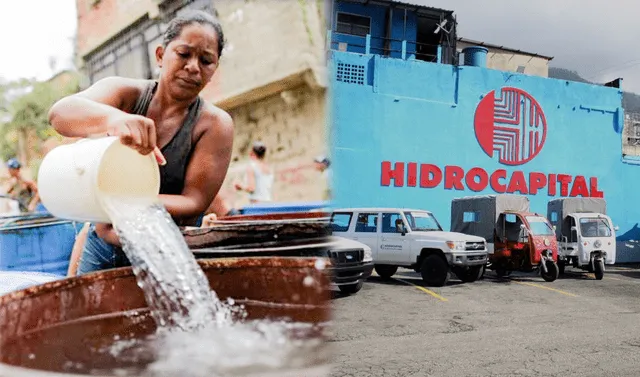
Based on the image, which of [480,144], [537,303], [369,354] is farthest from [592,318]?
[369,354]

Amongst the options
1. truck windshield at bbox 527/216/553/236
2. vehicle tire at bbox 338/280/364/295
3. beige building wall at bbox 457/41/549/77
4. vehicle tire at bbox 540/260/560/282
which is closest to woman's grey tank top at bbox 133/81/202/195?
vehicle tire at bbox 338/280/364/295

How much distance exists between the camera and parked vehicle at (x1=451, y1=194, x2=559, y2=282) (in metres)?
3.77

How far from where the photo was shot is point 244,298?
0.27m

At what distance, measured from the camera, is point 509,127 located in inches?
177

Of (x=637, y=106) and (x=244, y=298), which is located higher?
(x=637, y=106)

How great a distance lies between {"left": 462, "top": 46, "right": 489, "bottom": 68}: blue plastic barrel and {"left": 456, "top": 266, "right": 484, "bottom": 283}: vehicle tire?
1.84 meters

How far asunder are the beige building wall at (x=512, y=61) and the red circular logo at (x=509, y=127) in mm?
1212

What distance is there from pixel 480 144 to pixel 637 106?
9.23ft

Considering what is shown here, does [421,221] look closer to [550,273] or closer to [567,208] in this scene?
[550,273]

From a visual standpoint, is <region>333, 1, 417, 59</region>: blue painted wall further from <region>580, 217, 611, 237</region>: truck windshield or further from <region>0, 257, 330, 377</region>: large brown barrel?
<region>0, 257, 330, 377</region>: large brown barrel

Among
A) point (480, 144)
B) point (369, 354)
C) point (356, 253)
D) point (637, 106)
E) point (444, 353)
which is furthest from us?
point (637, 106)

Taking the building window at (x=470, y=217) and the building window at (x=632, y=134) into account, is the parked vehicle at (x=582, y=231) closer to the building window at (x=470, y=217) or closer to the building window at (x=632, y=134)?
the building window at (x=470, y=217)

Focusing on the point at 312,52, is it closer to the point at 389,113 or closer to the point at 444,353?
the point at 444,353

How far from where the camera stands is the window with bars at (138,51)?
0.23 meters
